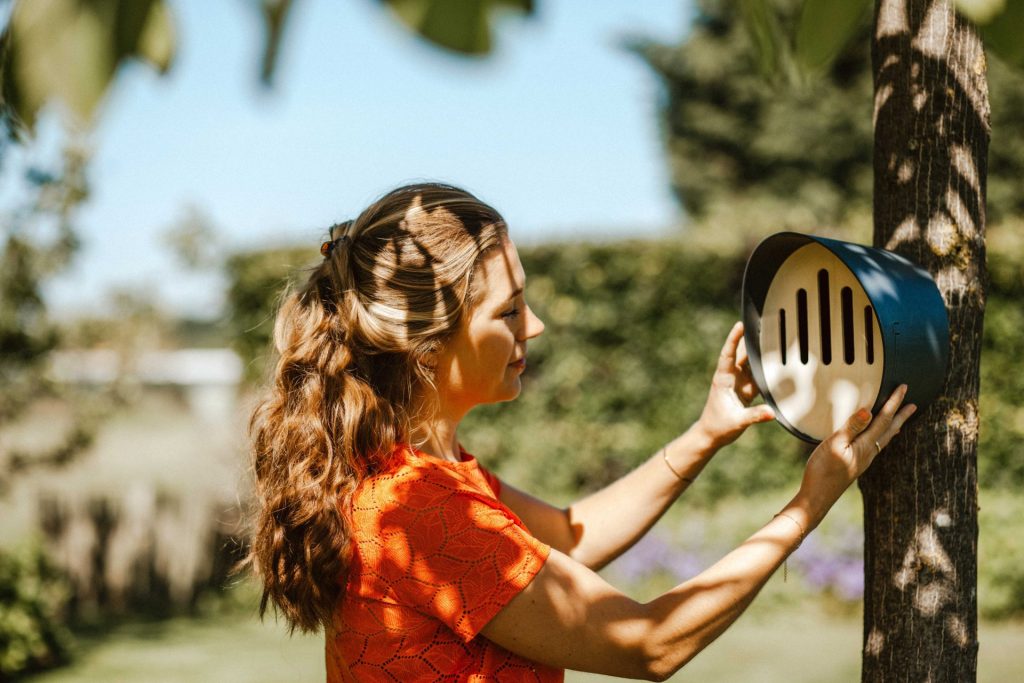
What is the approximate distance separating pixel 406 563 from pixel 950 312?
115 cm

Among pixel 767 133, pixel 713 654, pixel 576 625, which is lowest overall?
pixel 713 654

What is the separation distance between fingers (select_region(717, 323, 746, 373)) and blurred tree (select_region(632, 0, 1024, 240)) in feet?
43.9

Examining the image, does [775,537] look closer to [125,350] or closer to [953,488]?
[953,488]

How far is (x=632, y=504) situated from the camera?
2287mm

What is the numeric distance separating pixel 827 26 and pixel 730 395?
1209 mm

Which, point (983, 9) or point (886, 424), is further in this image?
point (886, 424)

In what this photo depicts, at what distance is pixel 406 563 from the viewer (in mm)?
1657

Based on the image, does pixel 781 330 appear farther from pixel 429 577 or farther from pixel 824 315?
pixel 429 577

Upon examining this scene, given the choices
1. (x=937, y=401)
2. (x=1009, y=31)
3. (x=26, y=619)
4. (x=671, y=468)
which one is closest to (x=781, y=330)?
(x=937, y=401)

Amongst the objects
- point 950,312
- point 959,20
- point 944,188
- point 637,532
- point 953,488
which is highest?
point 959,20

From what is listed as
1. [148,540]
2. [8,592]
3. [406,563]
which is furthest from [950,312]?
[148,540]

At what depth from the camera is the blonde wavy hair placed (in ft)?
5.98

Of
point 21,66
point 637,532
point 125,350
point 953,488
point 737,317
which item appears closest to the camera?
point 21,66

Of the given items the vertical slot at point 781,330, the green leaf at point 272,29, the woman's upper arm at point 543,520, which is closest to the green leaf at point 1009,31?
the green leaf at point 272,29
